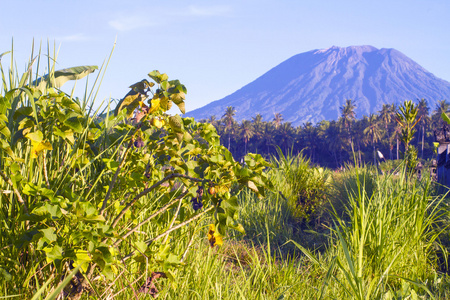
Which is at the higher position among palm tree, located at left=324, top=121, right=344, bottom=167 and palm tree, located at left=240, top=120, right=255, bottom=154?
palm tree, located at left=240, top=120, right=255, bottom=154

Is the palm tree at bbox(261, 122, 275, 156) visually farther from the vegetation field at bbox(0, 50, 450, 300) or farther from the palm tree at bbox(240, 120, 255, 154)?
the vegetation field at bbox(0, 50, 450, 300)

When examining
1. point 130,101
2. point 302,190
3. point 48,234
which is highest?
point 130,101

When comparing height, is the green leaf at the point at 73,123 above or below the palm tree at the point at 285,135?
above

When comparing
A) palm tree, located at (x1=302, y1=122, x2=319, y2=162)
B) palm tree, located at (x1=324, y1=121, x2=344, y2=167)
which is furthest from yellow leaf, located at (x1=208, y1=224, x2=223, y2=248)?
palm tree, located at (x1=302, y1=122, x2=319, y2=162)

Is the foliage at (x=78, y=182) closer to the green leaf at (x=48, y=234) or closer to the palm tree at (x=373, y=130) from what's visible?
the green leaf at (x=48, y=234)

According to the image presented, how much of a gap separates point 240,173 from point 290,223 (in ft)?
14.2

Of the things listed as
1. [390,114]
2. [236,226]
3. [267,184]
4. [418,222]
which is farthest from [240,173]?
[390,114]

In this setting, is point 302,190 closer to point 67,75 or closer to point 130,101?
point 67,75

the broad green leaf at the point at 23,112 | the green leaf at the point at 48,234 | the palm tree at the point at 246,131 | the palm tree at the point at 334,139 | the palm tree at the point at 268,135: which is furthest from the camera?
the palm tree at the point at 246,131

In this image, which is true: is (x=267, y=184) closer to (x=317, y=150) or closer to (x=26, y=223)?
(x=26, y=223)

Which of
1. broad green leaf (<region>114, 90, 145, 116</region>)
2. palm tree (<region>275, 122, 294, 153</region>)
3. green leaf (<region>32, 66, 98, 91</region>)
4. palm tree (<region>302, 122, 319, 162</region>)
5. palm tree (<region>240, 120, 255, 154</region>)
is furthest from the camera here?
palm tree (<region>240, 120, 255, 154</region>)

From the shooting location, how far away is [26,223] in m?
1.57

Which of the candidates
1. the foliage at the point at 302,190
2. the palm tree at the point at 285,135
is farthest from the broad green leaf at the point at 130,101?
the palm tree at the point at 285,135

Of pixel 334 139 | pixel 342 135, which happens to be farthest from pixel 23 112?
pixel 334 139
